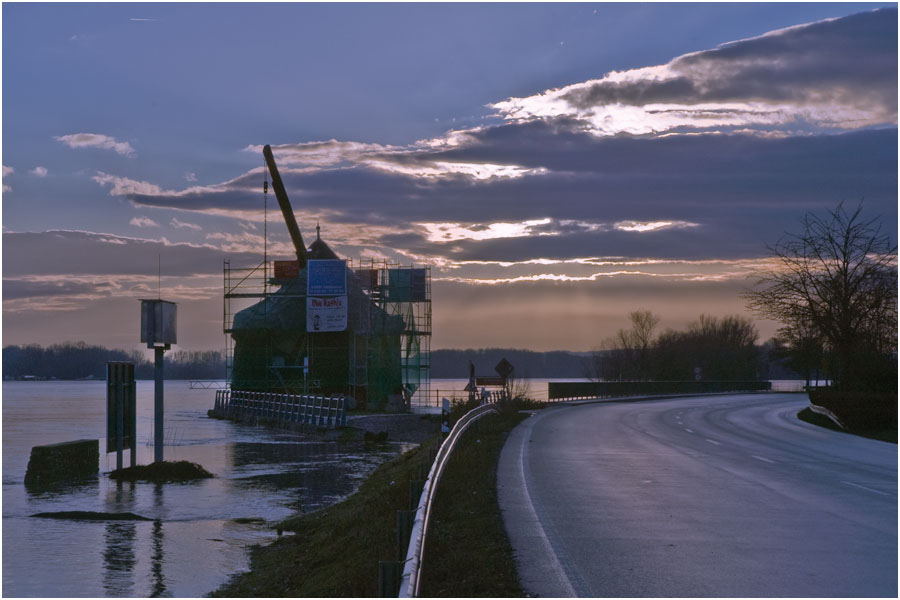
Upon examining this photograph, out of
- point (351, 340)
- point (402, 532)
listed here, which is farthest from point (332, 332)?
point (402, 532)

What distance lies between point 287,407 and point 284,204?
32747 millimetres

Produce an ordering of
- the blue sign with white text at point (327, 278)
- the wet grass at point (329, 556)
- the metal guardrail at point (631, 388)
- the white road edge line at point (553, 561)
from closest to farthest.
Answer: the white road edge line at point (553, 561) → the wet grass at point (329, 556) → the metal guardrail at point (631, 388) → the blue sign with white text at point (327, 278)

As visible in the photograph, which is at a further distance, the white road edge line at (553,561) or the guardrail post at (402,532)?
the white road edge line at (553,561)

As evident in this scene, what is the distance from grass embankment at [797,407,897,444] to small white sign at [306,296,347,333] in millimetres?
34063

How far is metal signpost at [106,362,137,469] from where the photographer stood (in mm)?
25328

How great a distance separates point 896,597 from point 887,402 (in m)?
30.7

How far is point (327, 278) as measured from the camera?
234ft

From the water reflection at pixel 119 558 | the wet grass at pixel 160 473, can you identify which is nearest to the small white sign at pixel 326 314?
the wet grass at pixel 160 473

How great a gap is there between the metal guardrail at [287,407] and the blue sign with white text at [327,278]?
8.28m

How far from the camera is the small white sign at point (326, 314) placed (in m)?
71.2

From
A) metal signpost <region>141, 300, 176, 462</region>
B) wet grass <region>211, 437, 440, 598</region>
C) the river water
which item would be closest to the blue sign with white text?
the river water

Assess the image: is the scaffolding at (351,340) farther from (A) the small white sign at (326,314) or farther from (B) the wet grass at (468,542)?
(B) the wet grass at (468,542)

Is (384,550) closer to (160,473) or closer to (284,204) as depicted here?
(160,473)

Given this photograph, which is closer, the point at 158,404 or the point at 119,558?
the point at 119,558
